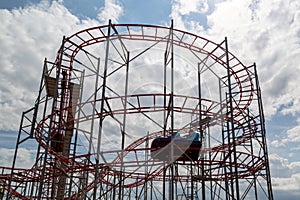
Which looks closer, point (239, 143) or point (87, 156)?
point (87, 156)

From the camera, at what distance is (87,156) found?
10922 mm

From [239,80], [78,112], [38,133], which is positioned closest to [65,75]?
[78,112]

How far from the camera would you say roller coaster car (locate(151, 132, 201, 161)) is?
36.1 feet

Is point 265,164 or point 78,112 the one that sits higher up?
point 78,112

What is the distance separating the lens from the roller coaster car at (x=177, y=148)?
1102cm

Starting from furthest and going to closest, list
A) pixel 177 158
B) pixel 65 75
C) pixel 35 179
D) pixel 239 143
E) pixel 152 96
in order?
pixel 65 75 → pixel 35 179 → pixel 239 143 → pixel 152 96 → pixel 177 158

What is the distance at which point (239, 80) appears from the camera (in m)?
15.2

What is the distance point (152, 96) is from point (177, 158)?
9.40 feet

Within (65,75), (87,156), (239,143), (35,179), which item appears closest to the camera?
(87,156)

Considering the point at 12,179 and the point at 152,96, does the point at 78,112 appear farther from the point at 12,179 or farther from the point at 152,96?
the point at 12,179

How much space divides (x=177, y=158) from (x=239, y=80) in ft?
19.7

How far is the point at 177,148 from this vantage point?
11.3 m

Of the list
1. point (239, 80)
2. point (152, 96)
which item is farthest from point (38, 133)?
point (239, 80)

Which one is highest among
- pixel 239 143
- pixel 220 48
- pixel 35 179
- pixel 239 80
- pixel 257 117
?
pixel 220 48
